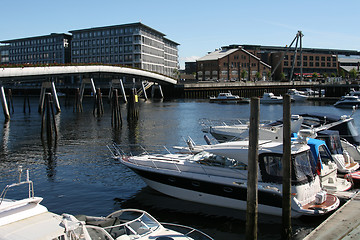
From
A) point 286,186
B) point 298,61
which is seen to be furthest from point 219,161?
point 298,61

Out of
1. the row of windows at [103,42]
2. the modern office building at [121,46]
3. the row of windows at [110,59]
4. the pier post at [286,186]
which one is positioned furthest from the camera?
the row of windows at [103,42]

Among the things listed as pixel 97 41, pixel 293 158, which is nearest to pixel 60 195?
pixel 293 158

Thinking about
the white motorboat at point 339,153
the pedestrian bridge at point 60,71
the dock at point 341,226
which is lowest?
the dock at point 341,226

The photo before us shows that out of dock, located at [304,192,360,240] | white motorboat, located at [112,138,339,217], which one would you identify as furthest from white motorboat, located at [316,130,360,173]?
dock, located at [304,192,360,240]

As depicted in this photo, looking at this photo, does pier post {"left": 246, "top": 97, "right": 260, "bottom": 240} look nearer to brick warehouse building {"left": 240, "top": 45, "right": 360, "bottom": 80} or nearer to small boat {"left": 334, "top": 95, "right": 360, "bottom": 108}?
small boat {"left": 334, "top": 95, "right": 360, "bottom": 108}

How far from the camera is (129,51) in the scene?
14150 centimetres

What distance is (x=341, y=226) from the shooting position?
12883 millimetres

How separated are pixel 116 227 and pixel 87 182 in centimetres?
1110

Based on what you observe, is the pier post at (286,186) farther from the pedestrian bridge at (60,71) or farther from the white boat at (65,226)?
the pedestrian bridge at (60,71)

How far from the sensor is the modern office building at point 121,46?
461 feet

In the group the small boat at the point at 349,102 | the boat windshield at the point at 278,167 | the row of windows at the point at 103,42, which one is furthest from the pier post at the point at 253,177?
the row of windows at the point at 103,42

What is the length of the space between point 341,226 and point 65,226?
30.1 feet

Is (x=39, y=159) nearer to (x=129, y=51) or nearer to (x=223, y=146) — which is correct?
(x=223, y=146)

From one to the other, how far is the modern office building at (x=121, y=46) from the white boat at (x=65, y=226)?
130 metres
